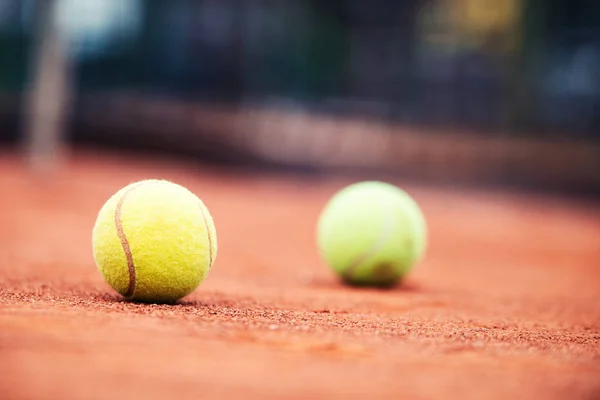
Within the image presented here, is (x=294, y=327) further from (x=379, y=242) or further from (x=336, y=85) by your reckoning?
(x=336, y=85)

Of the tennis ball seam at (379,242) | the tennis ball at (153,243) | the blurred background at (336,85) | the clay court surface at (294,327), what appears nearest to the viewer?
the clay court surface at (294,327)

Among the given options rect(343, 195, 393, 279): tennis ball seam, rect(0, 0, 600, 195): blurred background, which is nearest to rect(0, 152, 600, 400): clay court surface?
rect(343, 195, 393, 279): tennis ball seam

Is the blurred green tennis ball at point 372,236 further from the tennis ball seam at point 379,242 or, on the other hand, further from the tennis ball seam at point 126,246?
the tennis ball seam at point 126,246

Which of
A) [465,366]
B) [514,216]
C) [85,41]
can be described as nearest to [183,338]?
[465,366]

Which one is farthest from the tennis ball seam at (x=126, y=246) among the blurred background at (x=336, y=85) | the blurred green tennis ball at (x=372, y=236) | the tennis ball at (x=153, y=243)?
the blurred background at (x=336, y=85)

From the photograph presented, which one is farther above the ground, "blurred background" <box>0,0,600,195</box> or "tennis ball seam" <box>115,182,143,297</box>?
"blurred background" <box>0,0,600,195</box>

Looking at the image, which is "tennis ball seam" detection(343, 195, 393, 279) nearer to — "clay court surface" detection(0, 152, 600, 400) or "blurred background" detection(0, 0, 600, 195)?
"clay court surface" detection(0, 152, 600, 400)

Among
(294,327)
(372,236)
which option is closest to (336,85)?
(372,236)

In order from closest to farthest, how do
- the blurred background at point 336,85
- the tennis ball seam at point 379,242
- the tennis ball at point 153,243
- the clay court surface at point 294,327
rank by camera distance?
the clay court surface at point 294,327 → the tennis ball at point 153,243 → the tennis ball seam at point 379,242 → the blurred background at point 336,85
